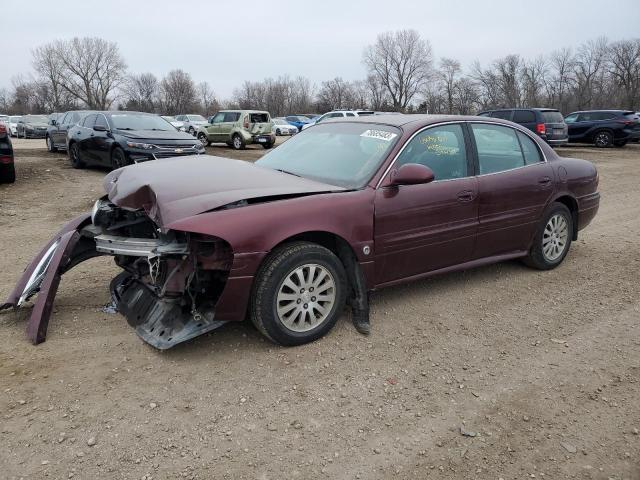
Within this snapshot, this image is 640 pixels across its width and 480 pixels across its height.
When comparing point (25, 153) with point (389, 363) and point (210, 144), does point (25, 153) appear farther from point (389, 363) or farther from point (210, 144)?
point (389, 363)

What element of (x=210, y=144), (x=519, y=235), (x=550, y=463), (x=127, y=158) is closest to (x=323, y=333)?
(x=550, y=463)

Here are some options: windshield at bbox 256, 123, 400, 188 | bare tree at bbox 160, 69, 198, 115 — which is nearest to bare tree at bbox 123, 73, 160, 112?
bare tree at bbox 160, 69, 198, 115

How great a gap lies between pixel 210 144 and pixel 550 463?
21735 millimetres

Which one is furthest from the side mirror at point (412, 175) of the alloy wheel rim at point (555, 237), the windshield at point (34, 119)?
the windshield at point (34, 119)

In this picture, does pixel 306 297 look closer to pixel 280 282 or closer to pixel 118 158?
pixel 280 282

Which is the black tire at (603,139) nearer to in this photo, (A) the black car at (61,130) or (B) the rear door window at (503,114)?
(B) the rear door window at (503,114)

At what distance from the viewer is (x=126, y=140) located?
1104cm

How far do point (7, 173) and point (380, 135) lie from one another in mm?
9125

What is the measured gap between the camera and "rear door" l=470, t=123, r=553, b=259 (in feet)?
14.5

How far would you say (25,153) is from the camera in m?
17.5

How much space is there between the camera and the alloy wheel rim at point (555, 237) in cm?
503

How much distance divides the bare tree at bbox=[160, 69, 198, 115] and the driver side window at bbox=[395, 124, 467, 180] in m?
83.5

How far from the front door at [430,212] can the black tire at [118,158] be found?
8.60 m

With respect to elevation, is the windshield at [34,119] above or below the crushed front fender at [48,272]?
above
